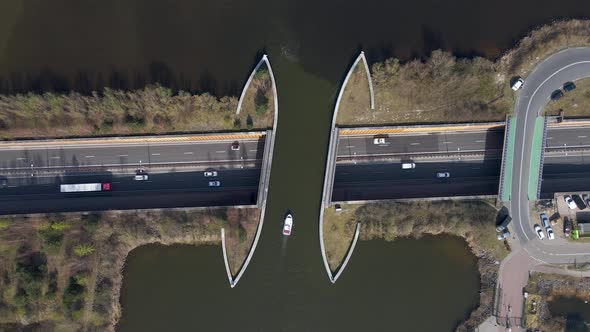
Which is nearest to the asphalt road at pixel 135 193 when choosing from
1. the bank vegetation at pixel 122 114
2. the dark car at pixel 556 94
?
A: the bank vegetation at pixel 122 114

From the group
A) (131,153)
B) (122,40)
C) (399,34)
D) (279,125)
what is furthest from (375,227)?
(122,40)

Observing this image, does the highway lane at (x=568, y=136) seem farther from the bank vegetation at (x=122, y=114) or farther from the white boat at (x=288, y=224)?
the bank vegetation at (x=122, y=114)

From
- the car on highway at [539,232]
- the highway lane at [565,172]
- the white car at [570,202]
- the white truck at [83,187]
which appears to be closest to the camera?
the white truck at [83,187]

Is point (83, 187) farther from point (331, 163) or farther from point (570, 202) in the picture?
point (570, 202)

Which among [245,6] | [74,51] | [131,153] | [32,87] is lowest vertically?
[131,153]


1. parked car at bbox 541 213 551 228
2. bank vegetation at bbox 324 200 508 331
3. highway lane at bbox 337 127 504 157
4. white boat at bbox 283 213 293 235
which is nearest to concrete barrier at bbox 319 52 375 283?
bank vegetation at bbox 324 200 508 331

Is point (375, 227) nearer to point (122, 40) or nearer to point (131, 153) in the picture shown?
point (131, 153)

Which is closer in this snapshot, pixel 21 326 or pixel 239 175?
pixel 21 326
